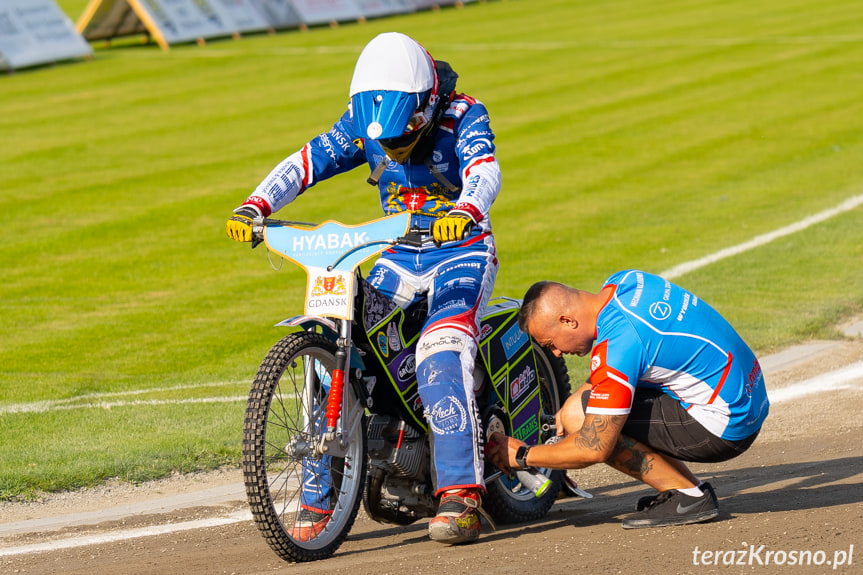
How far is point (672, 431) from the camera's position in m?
5.55

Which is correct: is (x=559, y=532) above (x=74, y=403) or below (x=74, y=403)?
above

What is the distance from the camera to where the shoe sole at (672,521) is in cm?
555

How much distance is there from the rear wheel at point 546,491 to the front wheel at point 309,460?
81cm

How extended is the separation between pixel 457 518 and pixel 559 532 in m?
0.65

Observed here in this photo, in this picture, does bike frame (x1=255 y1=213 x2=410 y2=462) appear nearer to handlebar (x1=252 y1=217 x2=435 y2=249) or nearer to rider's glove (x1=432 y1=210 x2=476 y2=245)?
handlebar (x1=252 y1=217 x2=435 y2=249)

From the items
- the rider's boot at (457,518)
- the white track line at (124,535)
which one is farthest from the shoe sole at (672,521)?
the white track line at (124,535)

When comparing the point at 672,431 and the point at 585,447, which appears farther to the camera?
the point at 672,431

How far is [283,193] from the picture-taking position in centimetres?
616

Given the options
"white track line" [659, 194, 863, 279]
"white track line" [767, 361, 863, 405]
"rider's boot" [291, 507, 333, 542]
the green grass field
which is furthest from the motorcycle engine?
"white track line" [659, 194, 863, 279]

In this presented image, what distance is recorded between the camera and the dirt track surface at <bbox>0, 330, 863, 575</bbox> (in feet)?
16.5

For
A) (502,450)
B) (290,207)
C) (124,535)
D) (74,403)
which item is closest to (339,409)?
(502,450)

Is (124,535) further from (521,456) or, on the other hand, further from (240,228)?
(521,456)

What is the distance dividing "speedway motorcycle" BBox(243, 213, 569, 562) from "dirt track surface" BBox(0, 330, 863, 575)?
19 centimetres

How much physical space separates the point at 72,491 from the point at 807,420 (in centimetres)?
443
